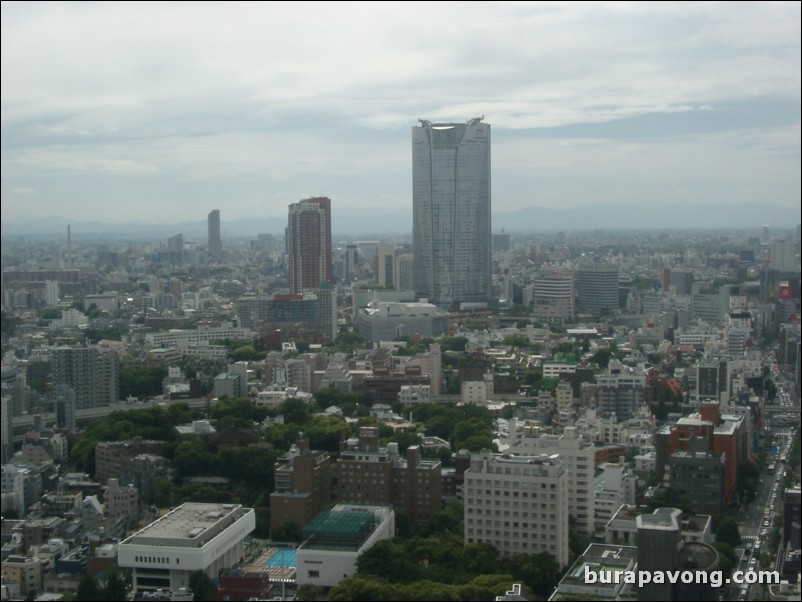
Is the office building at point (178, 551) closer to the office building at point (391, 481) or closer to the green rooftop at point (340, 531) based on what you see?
the green rooftop at point (340, 531)

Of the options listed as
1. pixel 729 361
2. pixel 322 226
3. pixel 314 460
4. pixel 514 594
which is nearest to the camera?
pixel 514 594

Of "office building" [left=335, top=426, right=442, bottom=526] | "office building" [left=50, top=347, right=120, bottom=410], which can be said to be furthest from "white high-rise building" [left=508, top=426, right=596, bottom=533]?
"office building" [left=50, top=347, right=120, bottom=410]

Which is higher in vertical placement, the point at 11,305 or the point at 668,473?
the point at 11,305

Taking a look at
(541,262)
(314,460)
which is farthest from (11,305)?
(541,262)

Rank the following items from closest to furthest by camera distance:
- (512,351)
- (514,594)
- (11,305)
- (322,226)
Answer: (514,594) < (11,305) < (512,351) < (322,226)

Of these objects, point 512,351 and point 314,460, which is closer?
point 314,460

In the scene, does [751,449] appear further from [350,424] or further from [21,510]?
[21,510]

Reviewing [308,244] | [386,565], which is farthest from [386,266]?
[386,565]

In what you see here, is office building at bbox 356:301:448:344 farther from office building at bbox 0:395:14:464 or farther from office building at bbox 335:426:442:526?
office building at bbox 335:426:442:526
